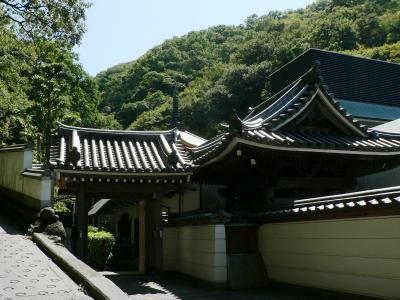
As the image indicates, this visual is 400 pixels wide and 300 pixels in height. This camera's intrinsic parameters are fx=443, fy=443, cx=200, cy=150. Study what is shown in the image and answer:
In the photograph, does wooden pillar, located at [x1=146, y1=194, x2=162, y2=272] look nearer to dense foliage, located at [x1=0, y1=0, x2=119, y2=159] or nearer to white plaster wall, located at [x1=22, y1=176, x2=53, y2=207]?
white plaster wall, located at [x1=22, y1=176, x2=53, y2=207]

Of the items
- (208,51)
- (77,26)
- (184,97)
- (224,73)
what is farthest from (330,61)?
(208,51)

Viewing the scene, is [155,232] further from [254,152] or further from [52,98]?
[52,98]

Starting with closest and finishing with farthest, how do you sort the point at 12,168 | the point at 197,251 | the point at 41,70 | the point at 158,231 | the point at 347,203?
1. the point at 347,203
2. the point at 197,251
3. the point at 158,231
4. the point at 12,168
5. the point at 41,70

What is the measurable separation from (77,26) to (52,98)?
63.1 feet

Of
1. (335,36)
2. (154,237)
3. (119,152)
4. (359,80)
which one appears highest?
(335,36)

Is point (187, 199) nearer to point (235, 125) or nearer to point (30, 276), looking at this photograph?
point (235, 125)

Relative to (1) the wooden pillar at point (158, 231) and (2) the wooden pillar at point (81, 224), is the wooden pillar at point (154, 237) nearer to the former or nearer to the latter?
(1) the wooden pillar at point (158, 231)

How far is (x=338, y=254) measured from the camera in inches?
390

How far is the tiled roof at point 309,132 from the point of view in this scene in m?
12.0

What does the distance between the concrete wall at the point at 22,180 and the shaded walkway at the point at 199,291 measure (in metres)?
3.68

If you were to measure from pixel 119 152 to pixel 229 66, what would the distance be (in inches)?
1971

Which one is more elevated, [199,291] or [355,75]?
[355,75]

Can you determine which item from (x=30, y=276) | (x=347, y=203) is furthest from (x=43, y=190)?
(x=347, y=203)

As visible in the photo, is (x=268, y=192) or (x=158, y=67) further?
(x=158, y=67)
